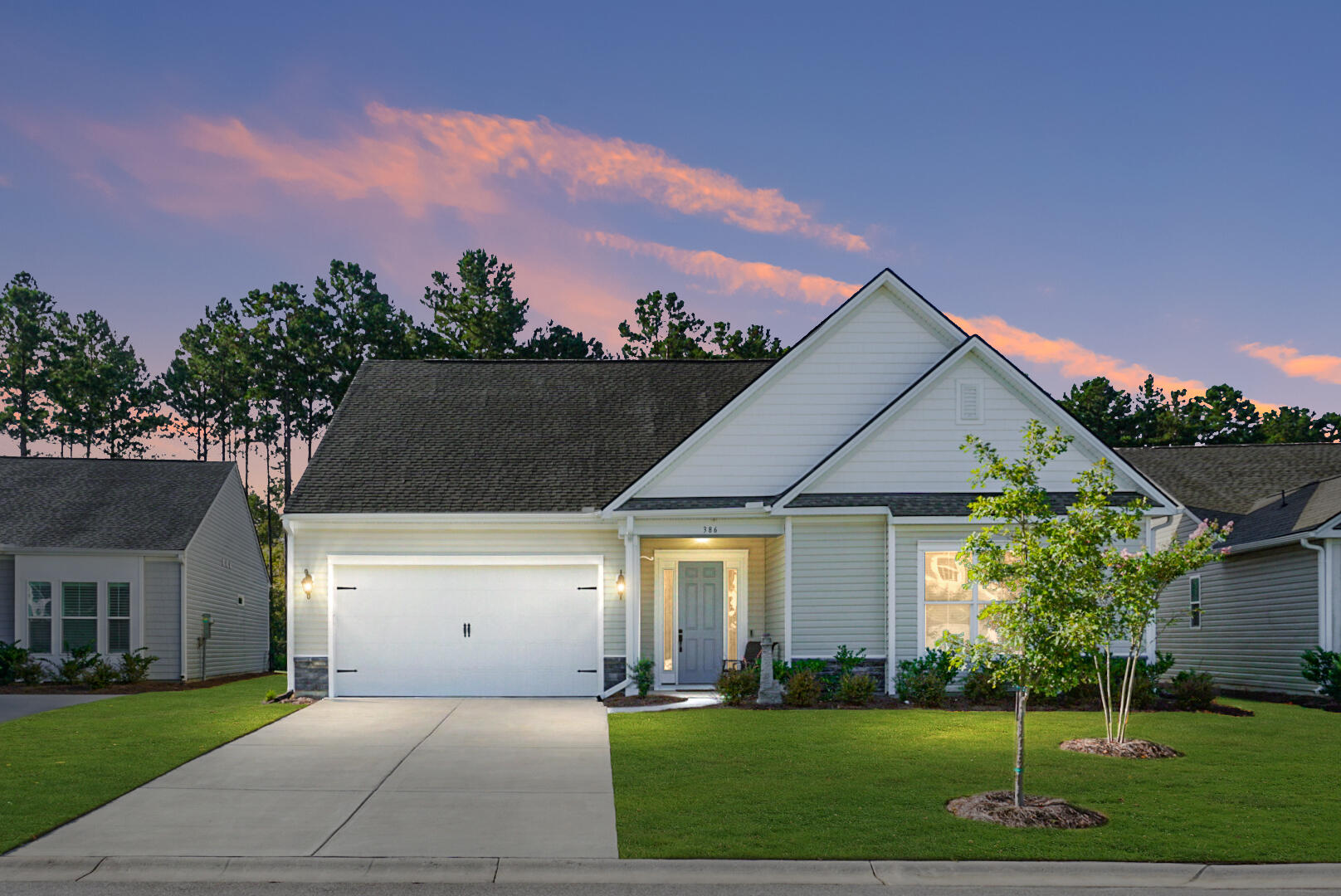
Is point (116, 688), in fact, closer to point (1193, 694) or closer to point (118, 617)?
point (118, 617)

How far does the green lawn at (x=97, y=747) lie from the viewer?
348 inches

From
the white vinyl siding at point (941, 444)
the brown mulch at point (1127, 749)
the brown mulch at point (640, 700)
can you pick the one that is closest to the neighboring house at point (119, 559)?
the brown mulch at point (640, 700)

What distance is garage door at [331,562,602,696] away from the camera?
18.0m

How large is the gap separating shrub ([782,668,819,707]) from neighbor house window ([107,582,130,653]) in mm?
15871

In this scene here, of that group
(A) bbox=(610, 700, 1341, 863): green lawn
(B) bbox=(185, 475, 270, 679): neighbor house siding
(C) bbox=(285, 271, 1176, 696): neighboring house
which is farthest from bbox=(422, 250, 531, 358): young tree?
(A) bbox=(610, 700, 1341, 863): green lawn

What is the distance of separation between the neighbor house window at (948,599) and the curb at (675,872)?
9458 mm

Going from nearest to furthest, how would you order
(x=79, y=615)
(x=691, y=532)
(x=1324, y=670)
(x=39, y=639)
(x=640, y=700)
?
(x=640, y=700), (x=691, y=532), (x=1324, y=670), (x=39, y=639), (x=79, y=615)

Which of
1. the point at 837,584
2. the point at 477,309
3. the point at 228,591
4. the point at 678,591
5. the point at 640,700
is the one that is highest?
the point at 477,309

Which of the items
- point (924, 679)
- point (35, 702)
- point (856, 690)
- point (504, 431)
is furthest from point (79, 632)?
point (924, 679)

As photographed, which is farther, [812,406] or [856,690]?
[812,406]

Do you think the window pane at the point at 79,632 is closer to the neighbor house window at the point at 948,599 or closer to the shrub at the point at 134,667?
the shrub at the point at 134,667

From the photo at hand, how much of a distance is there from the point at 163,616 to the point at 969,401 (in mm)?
18523

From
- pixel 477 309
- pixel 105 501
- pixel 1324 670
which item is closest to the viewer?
pixel 1324 670

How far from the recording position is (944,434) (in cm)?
1742
